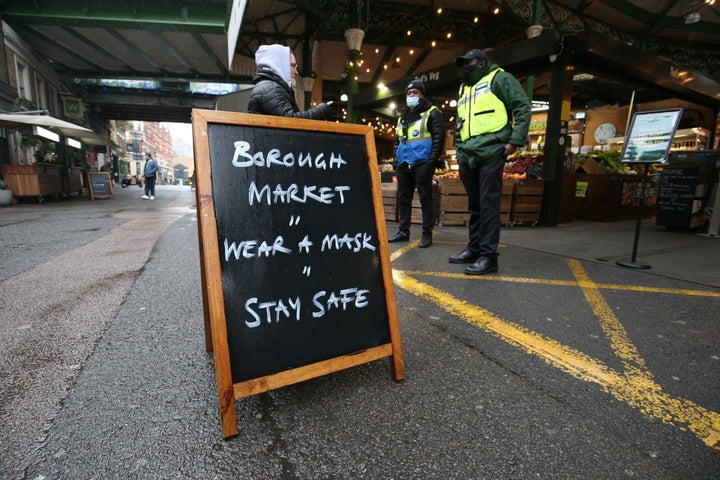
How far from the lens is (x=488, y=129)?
3.23 m

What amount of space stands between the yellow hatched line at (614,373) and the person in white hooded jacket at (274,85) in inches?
69.9

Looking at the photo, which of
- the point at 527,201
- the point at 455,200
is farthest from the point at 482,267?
the point at 527,201

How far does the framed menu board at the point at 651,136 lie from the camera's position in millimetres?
3391

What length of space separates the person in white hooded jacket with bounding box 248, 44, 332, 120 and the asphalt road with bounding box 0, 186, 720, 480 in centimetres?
152

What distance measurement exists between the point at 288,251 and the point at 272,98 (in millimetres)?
1387

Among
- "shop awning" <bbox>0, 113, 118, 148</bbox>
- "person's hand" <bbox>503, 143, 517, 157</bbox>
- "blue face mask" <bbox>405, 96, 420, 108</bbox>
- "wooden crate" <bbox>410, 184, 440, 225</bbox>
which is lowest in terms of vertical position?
"wooden crate" <bbox>410, 184, 440, 225</bbox>

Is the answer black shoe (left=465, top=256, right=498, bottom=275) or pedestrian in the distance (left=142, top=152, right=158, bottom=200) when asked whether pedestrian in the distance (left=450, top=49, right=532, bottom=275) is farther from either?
pedestrian in the distance (left=142, top=152, right=158, bottom=200)

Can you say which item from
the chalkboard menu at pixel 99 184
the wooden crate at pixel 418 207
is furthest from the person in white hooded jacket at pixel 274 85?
the chalkboard menu at pixel 99 184

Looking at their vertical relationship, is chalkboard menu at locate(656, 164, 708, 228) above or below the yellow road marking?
above

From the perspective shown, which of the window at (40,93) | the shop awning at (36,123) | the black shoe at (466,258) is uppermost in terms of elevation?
the window at (40,93)

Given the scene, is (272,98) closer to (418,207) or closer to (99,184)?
(418,207)

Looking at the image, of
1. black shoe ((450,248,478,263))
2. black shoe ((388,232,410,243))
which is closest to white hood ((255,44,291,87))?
black shoe ((450,248,478,263))

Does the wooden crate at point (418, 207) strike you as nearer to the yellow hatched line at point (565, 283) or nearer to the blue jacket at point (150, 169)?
the yellow hatched line at point (565, 283)

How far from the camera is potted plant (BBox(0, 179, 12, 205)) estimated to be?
10.1 m
